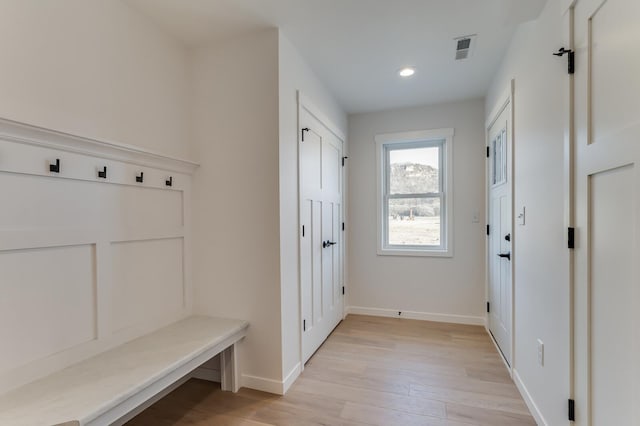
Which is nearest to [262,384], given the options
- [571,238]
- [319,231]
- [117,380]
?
[117,380]

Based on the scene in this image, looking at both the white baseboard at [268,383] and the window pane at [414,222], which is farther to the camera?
the window pane at [414,222]

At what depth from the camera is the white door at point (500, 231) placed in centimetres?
242

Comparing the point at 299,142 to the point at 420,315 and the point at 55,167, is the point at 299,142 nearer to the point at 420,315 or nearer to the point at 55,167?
the point at 55,167

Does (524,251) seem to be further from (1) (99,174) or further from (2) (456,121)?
(1) (99,174)

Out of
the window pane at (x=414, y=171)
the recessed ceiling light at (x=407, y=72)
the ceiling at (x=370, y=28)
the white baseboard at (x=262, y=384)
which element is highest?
the ceiling at (x=370, y=28)

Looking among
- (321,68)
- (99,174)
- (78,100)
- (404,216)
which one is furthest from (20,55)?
(404,216)

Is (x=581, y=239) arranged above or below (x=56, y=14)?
below

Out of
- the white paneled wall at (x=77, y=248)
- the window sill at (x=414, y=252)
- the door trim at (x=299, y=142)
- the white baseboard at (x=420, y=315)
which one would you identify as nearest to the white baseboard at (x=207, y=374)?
the white paneled wall at (x=77, y=248)

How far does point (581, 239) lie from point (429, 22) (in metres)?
1.65

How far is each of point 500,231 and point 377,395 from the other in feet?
5.80

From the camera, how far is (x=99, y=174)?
170 centimetres

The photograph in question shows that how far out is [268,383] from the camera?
2.14 meters

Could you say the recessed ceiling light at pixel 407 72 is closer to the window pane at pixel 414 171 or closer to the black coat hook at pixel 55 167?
the window pane at pixel 414 171

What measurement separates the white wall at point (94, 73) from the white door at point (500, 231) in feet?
8.48
